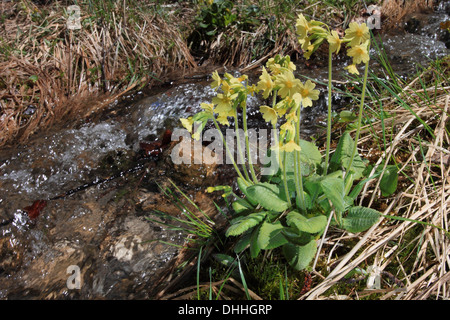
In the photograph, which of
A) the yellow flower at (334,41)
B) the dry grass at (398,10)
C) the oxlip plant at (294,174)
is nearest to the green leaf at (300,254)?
the oxlip plant at (294,174)

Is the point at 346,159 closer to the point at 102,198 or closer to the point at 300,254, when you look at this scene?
the point at 300,254

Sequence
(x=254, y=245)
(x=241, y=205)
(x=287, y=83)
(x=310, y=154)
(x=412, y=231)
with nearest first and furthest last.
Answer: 1. (x=287, y=83)
2. (x=254, y=245)
3. (x=412, y=231)
4. (x=241, y=205)
5. (x=310, y=154)

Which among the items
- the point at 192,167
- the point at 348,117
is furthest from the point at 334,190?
the point at 192,167

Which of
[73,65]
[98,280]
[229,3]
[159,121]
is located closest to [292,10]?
[229,3]

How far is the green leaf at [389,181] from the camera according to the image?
187cm

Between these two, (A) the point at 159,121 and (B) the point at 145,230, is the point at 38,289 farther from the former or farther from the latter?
(A) the point at 159,121

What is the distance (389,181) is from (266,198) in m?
0.71

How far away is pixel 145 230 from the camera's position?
2.42 m

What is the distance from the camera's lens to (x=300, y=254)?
5.54 ft

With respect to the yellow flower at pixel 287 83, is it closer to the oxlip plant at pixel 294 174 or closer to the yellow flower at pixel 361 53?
the oxlip plant at pixel 294 174

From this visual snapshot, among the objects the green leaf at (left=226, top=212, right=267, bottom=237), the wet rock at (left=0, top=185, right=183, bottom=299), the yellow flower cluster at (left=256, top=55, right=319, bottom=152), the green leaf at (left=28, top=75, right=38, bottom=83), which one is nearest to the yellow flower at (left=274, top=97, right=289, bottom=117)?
the yellow flower cluster at (left=256, top=55, right=319, bottom=152)

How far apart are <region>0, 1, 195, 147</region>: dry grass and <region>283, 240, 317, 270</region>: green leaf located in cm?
267

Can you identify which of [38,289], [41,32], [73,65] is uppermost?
[41,32]
